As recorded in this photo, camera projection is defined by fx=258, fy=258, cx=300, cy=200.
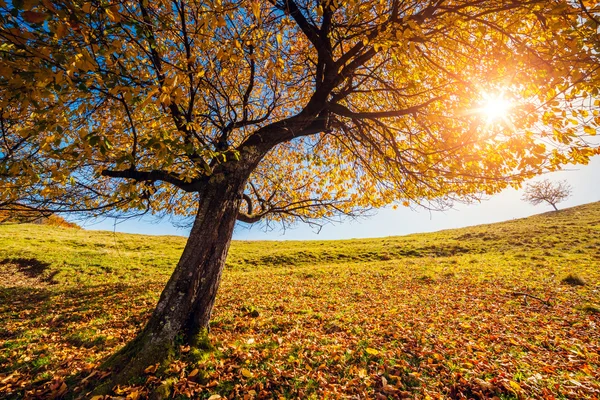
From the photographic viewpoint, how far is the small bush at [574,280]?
34.6 feet

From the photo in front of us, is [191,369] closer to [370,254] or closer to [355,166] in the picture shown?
[355,166]

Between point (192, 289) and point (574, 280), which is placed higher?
point (192, 289)

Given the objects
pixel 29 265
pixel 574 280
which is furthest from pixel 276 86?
pixel 29 265

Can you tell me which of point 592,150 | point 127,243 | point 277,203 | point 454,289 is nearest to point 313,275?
point 277,203

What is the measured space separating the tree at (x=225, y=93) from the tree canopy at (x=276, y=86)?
5 cm

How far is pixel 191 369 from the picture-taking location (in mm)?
4629

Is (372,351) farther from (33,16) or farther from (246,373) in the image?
(33,16)

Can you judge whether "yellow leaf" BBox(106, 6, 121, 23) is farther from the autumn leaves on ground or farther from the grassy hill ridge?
the grassy hill ridge

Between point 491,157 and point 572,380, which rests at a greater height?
point 491,157

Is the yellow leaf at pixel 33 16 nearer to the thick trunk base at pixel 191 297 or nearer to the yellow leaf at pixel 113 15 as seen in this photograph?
the yellow leaf at pixel 113 15

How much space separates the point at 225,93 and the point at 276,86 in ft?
4.55

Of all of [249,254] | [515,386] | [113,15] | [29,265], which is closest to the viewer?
[113,15]

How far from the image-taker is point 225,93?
6.94m

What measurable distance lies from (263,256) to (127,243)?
15746mm
